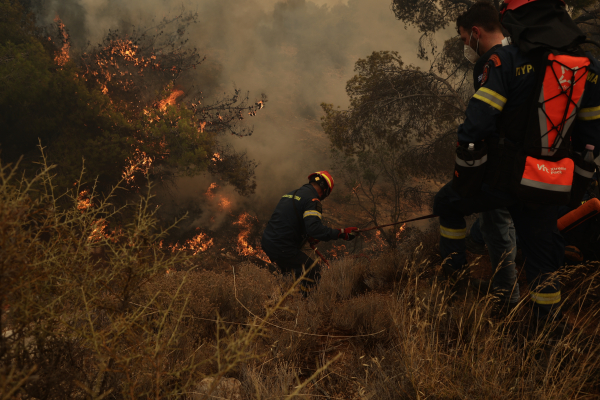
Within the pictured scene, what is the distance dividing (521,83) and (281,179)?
18.1 metres

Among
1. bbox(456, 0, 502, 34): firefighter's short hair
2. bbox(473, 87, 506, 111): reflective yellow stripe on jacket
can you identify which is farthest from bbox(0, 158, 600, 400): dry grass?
bbox(456, 0, 502, 34): firefighter's short hair

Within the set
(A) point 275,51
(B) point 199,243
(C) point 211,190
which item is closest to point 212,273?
(B) point 199,243

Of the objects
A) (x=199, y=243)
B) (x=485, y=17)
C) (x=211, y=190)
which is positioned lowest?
(x=485, y=17)

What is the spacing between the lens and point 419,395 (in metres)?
1.54

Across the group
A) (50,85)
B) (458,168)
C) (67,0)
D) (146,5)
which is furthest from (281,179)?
(458,168)

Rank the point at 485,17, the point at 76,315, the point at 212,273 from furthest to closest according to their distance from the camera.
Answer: the point at 212,273 → the point at 485,17 → the point at 76,315

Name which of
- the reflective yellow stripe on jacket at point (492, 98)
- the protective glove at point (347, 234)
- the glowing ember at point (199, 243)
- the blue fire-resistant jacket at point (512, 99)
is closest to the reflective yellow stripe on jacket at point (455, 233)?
the blue fire-resistant jacket at point (512, 99)

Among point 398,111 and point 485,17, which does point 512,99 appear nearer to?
point 485,17

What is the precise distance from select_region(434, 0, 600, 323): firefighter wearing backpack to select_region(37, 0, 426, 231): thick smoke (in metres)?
14.6

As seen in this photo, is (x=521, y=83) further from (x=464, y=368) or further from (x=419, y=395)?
(x=419, y=395)

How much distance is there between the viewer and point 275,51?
36.6 metres

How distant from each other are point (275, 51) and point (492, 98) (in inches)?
1497

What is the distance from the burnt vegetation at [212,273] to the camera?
1368mm

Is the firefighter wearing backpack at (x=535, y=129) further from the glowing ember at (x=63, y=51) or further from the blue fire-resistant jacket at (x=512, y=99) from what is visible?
the glowing ember at (x=63, y=51)
